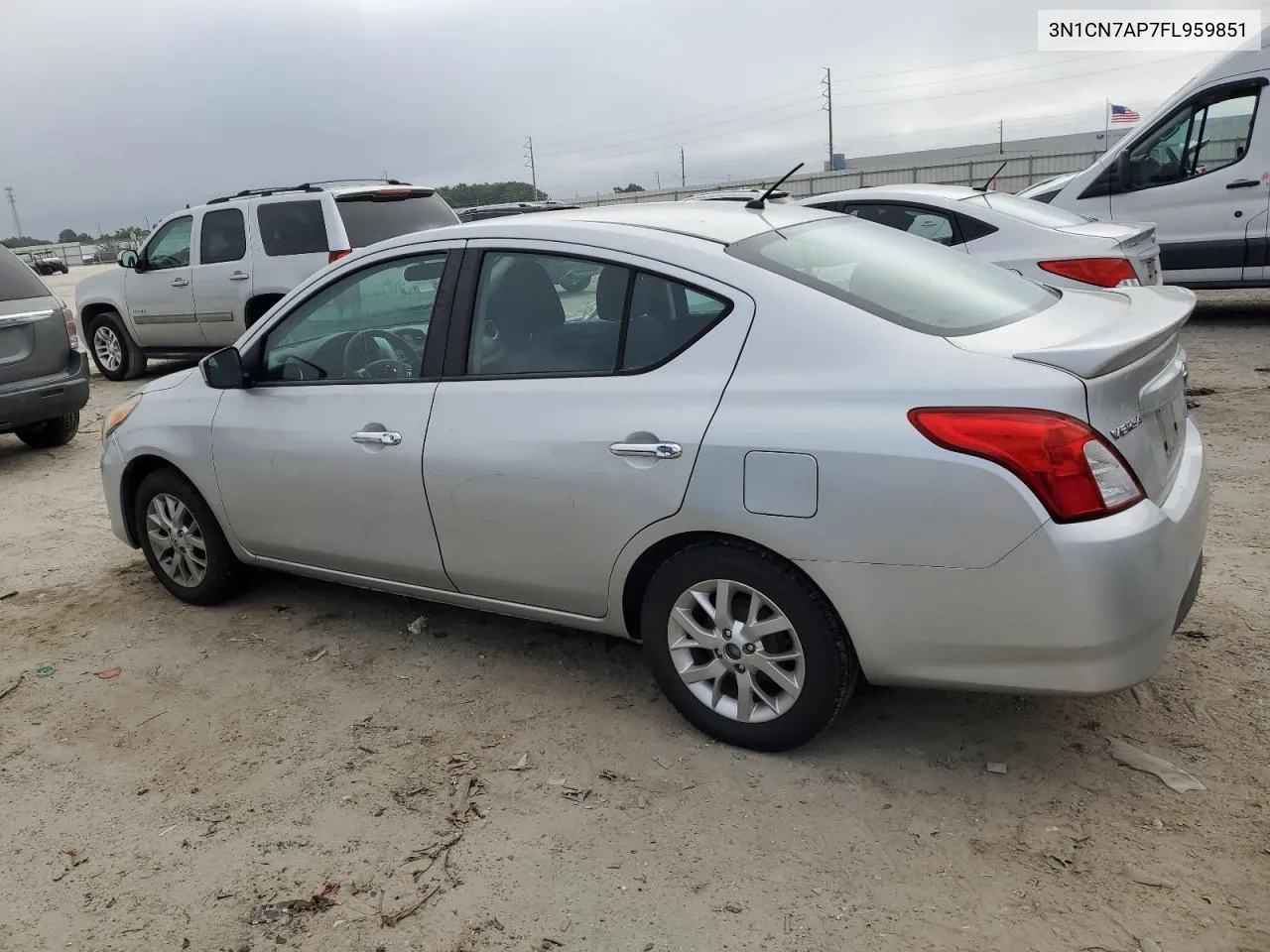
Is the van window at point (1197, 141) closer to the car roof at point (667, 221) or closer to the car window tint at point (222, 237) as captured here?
the car roof at point (667, 221)

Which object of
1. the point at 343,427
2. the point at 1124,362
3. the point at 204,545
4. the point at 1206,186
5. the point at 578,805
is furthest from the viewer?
the point at 1206,186

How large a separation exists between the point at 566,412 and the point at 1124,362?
5.43 ft

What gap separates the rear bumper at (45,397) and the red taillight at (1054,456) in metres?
7.44

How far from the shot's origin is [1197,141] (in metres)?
10.0

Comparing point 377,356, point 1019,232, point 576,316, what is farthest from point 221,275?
point 576,316

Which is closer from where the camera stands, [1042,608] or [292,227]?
[1042,608]

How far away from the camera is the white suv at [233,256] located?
33.3ft

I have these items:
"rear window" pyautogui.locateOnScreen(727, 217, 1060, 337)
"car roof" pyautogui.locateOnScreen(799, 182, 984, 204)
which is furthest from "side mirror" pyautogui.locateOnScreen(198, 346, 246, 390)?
"car roof" pyautogui.locateOnScreen(799, 182, 984, 204)

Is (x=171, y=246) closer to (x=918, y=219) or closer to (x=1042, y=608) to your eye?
(x=918, y=219)

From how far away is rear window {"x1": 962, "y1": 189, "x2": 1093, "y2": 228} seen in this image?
7328 millimetres

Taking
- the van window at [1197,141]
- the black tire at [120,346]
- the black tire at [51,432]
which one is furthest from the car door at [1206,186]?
the black tire at [120,346]

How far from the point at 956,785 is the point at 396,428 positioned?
2243mm

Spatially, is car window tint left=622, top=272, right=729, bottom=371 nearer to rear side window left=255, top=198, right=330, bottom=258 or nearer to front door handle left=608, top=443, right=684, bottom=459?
front door handle left=608, top=443, right=684, bottom=459

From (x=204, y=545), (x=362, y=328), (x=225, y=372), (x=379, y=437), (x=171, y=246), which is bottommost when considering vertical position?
(x=204, y=545)
